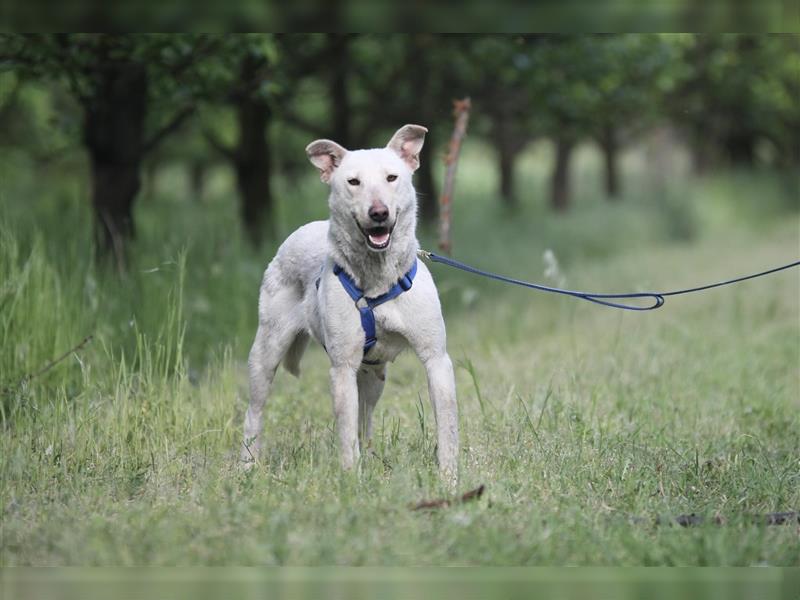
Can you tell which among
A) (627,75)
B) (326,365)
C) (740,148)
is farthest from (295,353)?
(740,148)

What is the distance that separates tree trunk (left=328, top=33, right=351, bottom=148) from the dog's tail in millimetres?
8046

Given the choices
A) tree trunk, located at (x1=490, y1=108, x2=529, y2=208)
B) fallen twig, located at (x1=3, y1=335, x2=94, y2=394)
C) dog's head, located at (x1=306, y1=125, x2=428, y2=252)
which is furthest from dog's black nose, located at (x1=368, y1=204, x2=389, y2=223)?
tree trunk, located at (x1=490, y1=108, x2=529, y2=208)

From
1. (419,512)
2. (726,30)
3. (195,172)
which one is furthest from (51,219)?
(195,172)

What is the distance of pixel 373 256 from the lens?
210 inches

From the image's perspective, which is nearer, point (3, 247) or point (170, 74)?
point (3, 247)

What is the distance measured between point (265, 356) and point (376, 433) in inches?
34.9

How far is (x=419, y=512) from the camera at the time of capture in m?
4.91

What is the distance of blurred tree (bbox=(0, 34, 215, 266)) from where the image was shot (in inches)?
344

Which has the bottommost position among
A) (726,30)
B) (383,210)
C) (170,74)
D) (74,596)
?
(74,596)

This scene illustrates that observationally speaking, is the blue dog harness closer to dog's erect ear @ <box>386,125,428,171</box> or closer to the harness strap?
the harness strap

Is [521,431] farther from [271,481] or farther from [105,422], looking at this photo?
[105,422]

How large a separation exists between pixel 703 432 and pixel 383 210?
126 inches

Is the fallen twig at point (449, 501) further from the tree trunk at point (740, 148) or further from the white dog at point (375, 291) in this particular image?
the tree trunk at point (740, 148)

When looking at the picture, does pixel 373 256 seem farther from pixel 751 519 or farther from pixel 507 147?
pixel 507 147
